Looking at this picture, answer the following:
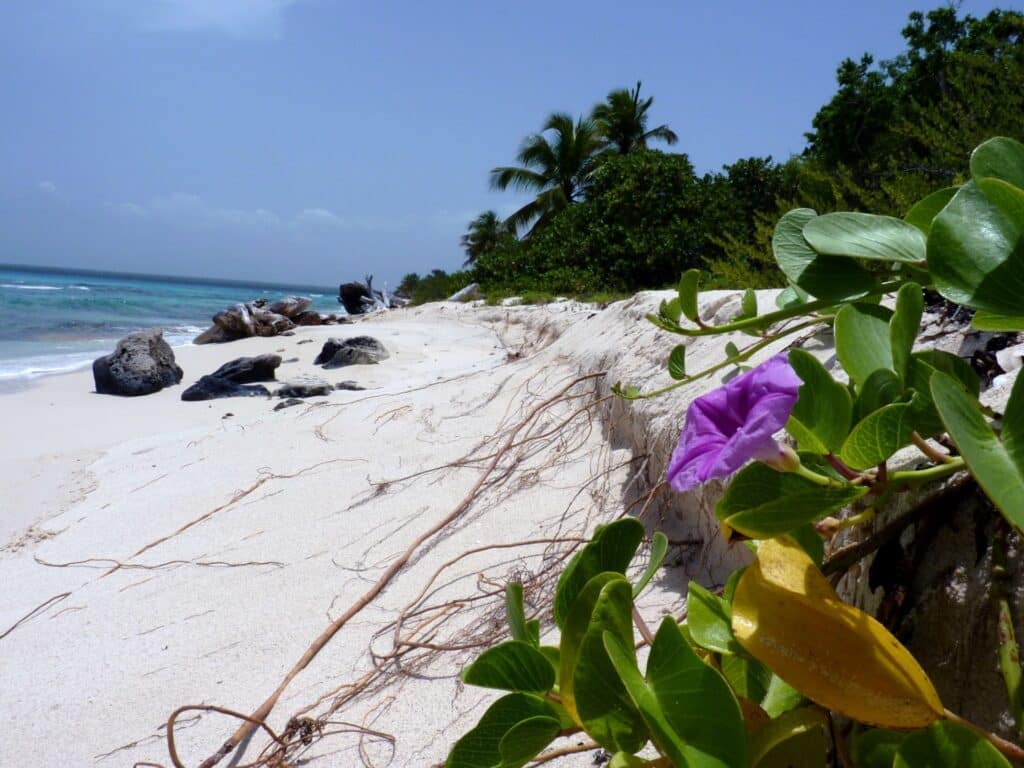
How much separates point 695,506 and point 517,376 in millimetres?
1781

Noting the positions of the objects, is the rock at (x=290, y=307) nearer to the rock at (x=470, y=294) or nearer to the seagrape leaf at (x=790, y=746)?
the rock at (x=470, y=294)

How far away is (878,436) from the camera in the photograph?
47 cm

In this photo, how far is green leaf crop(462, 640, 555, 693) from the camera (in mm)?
523

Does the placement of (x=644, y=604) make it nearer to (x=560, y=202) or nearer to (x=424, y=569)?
(x=424, y=569)

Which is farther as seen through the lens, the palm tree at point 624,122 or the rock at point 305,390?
the palm tree at point 624,122

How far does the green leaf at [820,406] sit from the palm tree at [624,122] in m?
21.9

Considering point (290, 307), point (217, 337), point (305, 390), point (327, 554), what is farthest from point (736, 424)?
point (290, 307)

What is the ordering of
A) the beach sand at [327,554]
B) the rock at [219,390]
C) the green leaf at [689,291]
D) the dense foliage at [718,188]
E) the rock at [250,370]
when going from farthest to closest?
the dense foliage at [718,188], the rock at [250,370], the rock at [219,390], the beach sand at [327,554], the green leaf at [689,291]

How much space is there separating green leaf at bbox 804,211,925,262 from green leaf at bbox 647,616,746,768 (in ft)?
1.28

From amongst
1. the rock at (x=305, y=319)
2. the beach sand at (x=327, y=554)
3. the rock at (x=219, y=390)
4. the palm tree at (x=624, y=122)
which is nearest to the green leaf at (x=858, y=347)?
the beach sand at (x=327, y=554)

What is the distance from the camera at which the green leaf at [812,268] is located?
0.72m

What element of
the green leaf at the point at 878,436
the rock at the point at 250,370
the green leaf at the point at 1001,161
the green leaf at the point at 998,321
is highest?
the green leaf at the point at 1001,161

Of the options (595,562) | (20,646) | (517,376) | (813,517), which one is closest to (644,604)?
(595,562)

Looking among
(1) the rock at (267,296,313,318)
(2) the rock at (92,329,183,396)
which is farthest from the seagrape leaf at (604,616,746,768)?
(1) the rock at (267,296,313,318)
